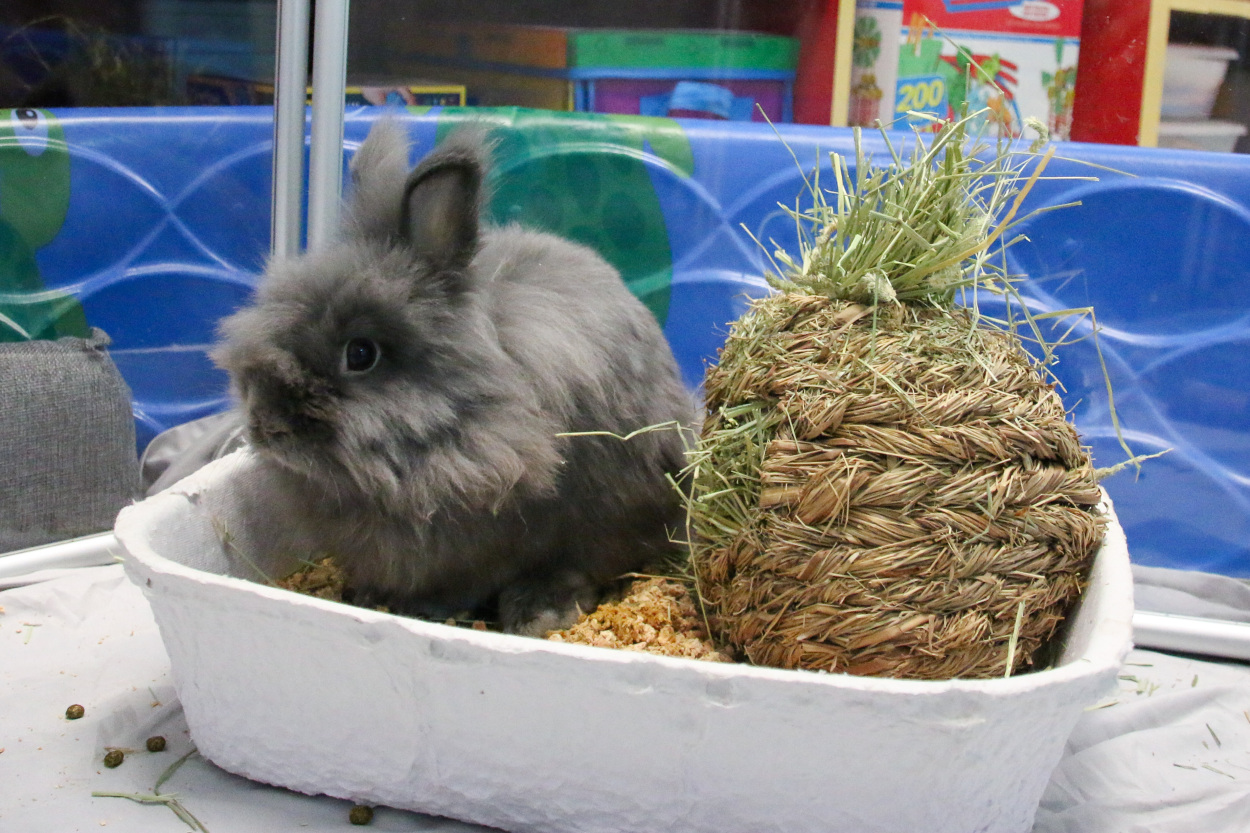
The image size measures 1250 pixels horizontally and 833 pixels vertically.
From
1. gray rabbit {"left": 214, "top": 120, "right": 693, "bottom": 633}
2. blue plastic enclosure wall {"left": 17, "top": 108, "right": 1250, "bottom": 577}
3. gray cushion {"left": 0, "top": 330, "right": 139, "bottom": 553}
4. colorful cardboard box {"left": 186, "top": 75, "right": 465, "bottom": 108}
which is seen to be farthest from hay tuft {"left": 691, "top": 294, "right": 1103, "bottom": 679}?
gray cushion {"left": 0, "top": 330, "right": 139, "bottom": 553}

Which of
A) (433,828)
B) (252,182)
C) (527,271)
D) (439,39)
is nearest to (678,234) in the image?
→ (439,39)

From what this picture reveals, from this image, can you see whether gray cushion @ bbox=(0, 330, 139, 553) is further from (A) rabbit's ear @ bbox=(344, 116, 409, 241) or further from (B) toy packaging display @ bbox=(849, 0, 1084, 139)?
(B) toy packaging display @ bbox=(849, 0, 1084, 139)

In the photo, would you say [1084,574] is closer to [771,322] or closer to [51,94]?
[771,322]

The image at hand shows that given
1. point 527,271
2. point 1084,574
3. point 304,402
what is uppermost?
point 527,271

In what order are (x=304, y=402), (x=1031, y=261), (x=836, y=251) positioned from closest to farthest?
(x=304, y=402) < (x=836, y=251) < (x=1031, y=261)

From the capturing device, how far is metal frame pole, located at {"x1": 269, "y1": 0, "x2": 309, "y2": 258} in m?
1.54

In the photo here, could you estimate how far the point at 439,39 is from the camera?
72.2 inches

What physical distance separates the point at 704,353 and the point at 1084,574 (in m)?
0.97

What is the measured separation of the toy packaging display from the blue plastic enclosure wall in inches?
4.6

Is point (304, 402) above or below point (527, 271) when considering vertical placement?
below

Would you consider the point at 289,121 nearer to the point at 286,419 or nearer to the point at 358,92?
the point at 358,92

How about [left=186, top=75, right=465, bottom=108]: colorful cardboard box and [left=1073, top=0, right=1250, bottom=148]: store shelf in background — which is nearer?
[left=1073, top=0, right=1250, bottom=148]: store shelf in background

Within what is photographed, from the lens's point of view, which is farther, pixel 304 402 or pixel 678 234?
pixel 678 234

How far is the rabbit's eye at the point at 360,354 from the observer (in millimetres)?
1071
